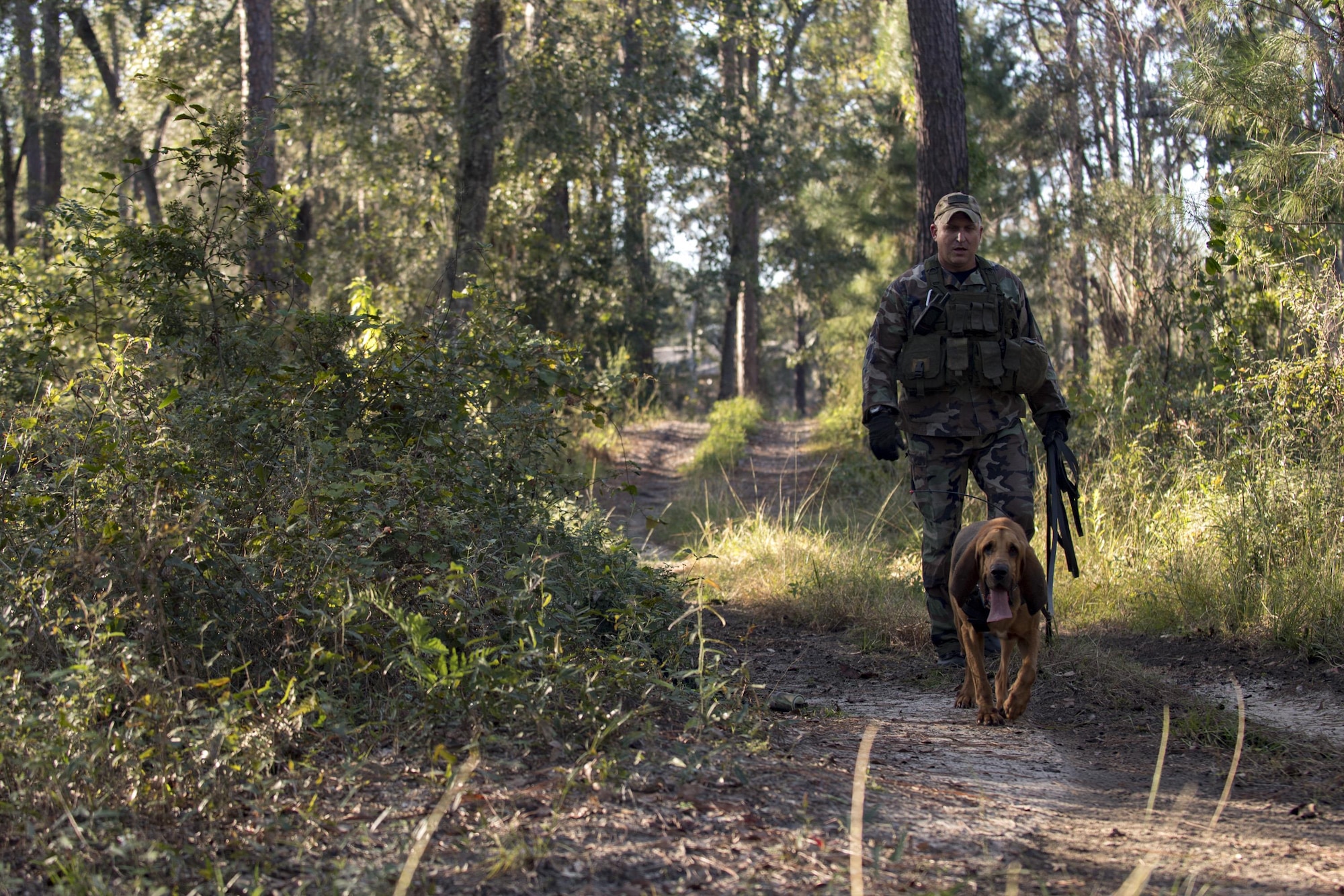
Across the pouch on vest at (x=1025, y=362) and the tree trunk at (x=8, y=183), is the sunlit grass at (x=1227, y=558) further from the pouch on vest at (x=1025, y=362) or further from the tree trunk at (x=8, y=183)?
the tree trunk at (x=8, y=183)

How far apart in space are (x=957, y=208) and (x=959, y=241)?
15 cm

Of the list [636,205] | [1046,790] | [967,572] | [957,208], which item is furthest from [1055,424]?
[636,205]

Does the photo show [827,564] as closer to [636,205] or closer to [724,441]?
[724,441]

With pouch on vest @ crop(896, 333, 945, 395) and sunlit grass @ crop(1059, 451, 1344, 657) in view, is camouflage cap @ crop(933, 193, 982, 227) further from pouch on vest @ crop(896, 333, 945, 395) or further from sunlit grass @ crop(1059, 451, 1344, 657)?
sunlit grass @ crop(1059, 451, 1344, 657)

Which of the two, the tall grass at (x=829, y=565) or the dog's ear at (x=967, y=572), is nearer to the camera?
the dog's ear at (x=967, y=572)

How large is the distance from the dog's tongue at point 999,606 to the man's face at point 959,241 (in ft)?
5.90

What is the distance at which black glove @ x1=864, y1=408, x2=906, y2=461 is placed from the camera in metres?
5.31

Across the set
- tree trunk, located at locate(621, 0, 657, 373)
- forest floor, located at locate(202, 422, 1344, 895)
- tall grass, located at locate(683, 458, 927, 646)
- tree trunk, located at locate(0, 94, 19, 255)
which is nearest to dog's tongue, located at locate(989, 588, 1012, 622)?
forest floor, located at locate(202, 422, 1344, 895)

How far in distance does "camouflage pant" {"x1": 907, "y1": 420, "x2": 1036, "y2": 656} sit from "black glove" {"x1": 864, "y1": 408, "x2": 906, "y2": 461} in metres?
0.30

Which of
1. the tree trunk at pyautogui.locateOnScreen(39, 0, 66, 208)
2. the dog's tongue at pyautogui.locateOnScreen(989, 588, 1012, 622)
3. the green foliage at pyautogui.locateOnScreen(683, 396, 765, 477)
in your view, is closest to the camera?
the dog's tongue at pyautogui.locateOnScreen(989, 588, 1012, 622)

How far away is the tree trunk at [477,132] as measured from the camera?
1203 cm

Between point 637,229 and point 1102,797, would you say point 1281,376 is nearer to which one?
point 1102,797

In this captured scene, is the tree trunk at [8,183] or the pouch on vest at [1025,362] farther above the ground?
the tree trunk at [8,183]

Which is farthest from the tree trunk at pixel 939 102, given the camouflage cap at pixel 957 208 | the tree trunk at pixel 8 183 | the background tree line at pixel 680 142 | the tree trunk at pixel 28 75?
the tree trunk at pixel 8 183
